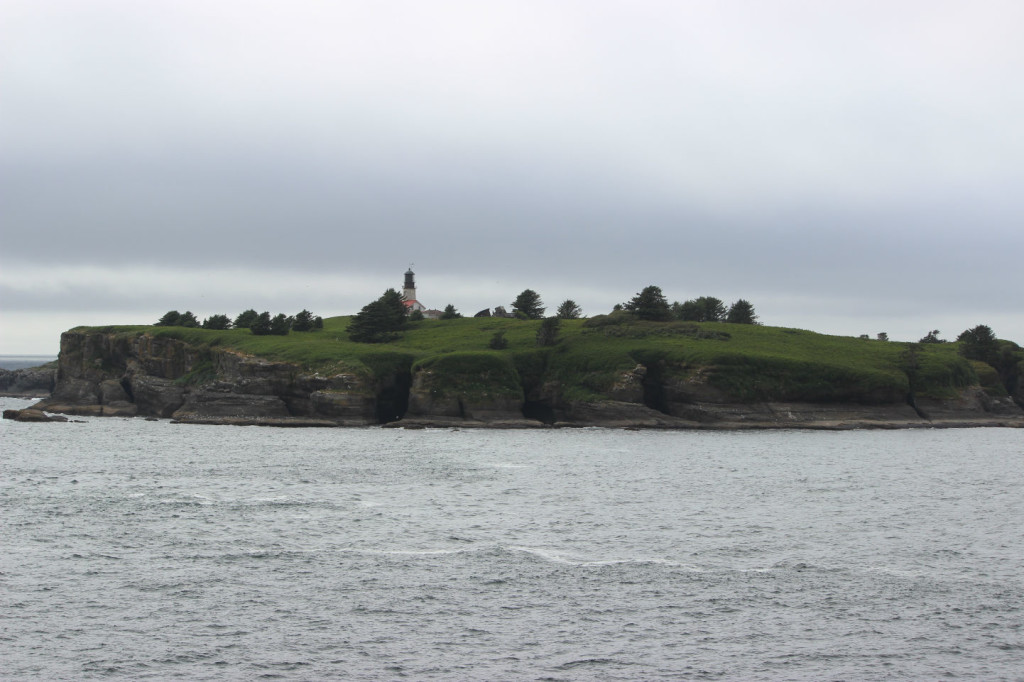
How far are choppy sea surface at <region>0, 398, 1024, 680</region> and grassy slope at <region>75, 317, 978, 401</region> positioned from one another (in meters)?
57.3

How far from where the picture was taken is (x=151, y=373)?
162 m

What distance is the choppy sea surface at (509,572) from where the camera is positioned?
2975 cm

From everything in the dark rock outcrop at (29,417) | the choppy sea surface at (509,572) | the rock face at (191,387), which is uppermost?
the rock face at (191,387)

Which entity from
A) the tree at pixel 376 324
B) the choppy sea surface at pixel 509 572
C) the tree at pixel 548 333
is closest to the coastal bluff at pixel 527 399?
the tree at pixel 548 333

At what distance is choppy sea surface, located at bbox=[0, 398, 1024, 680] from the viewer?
2975 cm

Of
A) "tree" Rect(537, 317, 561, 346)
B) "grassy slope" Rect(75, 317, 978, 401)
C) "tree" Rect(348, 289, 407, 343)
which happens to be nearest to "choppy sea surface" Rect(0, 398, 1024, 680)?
"grassy slope" Rect(75, 317, 978, 401)

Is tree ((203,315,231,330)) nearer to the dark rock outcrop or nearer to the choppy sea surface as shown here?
the dark rock outcrop

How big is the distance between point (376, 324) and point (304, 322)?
→ 22373mm

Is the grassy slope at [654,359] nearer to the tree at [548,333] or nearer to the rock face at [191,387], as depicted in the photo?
the tree at [548,333]

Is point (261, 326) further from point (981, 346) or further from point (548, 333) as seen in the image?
point (981, 346)

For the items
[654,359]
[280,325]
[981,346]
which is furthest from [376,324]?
[981,346]

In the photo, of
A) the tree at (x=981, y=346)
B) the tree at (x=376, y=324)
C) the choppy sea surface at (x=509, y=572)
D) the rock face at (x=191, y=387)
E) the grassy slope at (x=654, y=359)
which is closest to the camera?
the choppy sea surface at (x=509, y=572)

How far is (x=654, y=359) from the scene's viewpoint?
470 ft

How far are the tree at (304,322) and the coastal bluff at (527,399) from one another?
4085 cm
